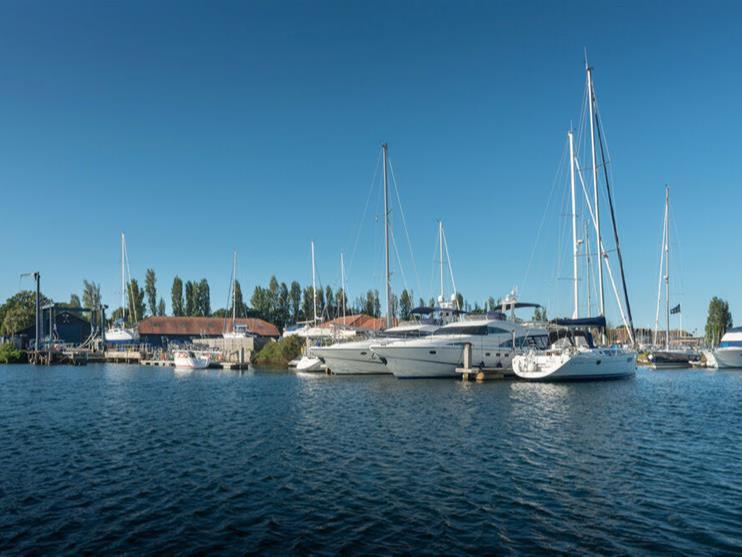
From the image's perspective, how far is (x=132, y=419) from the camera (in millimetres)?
28766

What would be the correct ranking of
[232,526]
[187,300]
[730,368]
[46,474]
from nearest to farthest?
[232,526], [46,474], [730,368], [187,300]

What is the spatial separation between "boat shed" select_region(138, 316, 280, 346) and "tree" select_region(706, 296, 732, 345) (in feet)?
346

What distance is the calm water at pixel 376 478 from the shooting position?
1206 centimetres

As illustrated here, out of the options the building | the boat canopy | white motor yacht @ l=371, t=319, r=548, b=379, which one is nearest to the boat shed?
the building

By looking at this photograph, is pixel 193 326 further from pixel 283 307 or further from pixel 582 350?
pixel 582 350

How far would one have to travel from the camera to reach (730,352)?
227ft

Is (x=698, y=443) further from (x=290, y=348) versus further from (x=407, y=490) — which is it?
(x=290, y=348)

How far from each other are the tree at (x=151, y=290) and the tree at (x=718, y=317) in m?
137

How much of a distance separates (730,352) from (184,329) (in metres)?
97.4

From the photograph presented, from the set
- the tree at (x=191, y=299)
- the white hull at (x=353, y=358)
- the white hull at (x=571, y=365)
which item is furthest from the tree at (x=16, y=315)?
the white hull at (x=571, y=365)

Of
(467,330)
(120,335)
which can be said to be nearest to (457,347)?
(467,330)

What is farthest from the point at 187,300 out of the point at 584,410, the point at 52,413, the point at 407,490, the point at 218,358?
the point at 407,490

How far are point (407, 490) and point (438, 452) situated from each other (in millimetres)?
4888

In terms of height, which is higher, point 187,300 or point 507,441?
point 187,300
